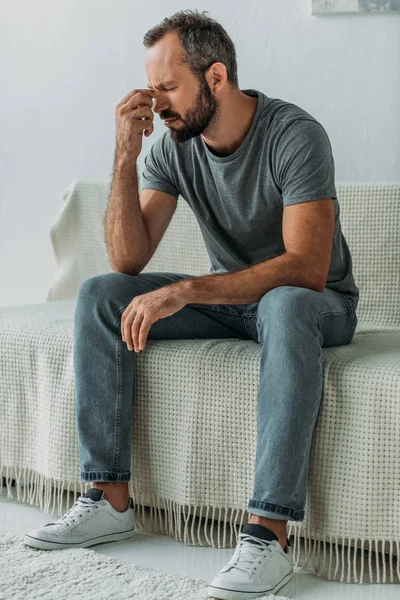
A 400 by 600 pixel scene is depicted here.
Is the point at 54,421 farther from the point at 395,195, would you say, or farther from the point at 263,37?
the point at 263,37

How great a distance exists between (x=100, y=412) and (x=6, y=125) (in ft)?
4.98

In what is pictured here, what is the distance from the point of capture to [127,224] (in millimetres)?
1908

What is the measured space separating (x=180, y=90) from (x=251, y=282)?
1.39ft

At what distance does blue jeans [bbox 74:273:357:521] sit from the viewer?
1511 mm

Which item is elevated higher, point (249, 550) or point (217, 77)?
point (217, 77)

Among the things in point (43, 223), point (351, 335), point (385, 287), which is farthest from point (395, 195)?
point (43, 223)

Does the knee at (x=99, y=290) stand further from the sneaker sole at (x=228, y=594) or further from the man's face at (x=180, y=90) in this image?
the sneaker sole at (x=228, y=594)

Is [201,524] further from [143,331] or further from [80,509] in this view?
[143,331]

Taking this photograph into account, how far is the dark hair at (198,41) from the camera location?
1.80 metres

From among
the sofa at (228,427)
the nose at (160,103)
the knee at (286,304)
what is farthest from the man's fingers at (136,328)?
the nose at (160,103)

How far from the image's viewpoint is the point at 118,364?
1739 millimetres

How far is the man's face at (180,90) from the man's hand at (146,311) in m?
0.35

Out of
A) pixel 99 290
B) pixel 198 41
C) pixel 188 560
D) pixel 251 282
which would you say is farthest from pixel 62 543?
pixel 198 41

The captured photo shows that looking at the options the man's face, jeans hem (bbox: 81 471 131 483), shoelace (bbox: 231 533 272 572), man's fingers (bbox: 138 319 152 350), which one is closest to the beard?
the man's face
